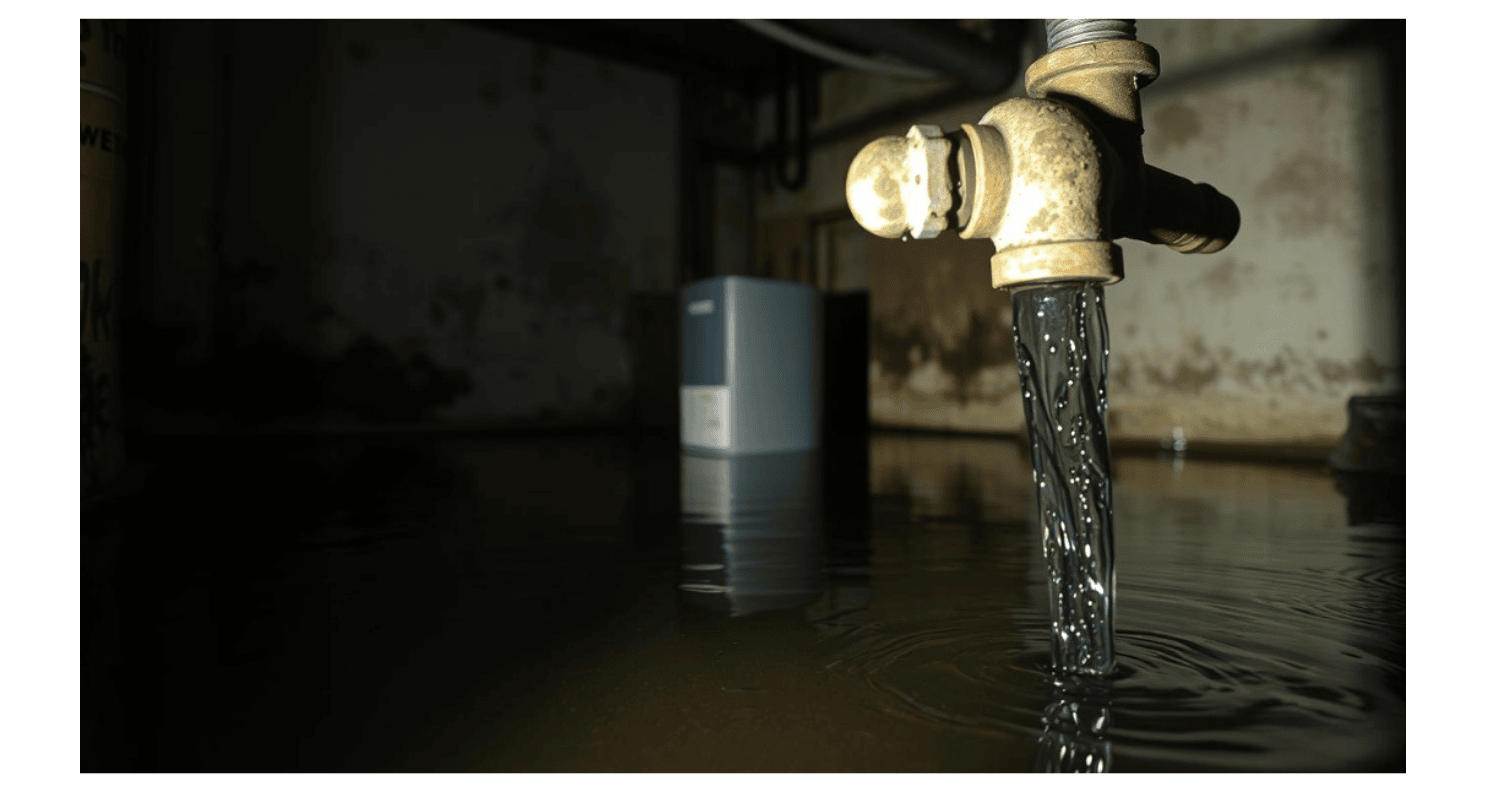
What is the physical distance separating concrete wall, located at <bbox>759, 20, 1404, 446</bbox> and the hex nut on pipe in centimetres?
264

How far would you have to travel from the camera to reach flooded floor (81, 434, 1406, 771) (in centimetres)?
50

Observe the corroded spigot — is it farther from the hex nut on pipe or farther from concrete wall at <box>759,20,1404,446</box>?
concrete wall at <box>759,20,1404,446</box>

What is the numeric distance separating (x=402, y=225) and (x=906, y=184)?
159 inches

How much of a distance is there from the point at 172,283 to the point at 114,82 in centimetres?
240

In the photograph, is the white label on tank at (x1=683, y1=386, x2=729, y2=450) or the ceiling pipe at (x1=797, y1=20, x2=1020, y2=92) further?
the ceiling pipe at (x1=797, y1=20, x2=1020, y2=92)

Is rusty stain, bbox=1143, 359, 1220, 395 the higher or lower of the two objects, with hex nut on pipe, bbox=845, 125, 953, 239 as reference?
lower

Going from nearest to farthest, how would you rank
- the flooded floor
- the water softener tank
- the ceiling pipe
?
the flooded floor → the water softener tank → the ceiling pipe

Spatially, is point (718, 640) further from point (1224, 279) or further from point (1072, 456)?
point (1224, 279)

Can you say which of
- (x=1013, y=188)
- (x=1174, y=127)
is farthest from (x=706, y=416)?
(x=1013, y=188)


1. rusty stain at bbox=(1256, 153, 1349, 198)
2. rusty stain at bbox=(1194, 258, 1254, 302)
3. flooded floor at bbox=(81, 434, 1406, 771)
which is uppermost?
rusty stain at bbox=(1256, 153, 1349, 198)

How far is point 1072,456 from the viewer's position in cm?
58

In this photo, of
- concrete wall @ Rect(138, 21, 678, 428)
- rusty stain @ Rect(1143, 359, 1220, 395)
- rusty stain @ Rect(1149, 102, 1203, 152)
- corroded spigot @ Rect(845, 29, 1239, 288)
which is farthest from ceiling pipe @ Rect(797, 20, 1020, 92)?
corroded spigot @ Rect(845, 29, 1239, 288)

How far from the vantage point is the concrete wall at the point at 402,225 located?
3611 mm

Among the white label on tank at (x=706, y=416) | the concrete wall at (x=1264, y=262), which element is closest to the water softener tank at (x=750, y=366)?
the white label on tank at (x=706, y=416)
